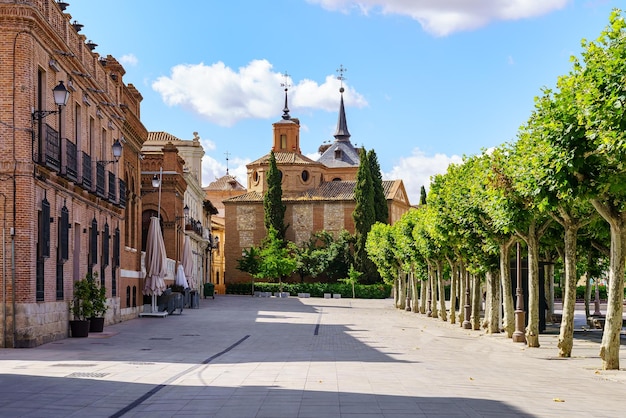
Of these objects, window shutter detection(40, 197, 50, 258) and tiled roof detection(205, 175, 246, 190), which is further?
tiled roof detection(205, 175, 246, 190)

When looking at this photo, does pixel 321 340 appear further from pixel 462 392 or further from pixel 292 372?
pixel 462 392

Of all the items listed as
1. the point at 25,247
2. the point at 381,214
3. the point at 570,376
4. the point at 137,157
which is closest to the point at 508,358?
the point at 570,376

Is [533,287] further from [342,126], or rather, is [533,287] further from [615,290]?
[342,126]


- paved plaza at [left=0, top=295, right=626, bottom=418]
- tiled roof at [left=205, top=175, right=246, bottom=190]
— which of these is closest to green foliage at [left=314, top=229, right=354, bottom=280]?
tiled roof at [left=205, top=175, right=246, bottom=190]

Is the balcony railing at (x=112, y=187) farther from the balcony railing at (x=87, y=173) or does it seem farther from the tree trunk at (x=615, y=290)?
the tree trunk at (x=615, y=290)

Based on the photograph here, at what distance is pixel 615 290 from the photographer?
730 inches

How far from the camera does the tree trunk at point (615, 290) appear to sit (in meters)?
18.4

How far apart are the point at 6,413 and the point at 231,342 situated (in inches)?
570

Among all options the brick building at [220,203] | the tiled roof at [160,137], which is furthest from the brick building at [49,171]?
the brick building at [220,203]

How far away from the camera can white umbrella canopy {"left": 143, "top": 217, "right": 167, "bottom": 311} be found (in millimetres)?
40406

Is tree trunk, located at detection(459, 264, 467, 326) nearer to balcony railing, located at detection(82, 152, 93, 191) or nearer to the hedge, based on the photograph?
balcony railing, located at detection(82, 152, 93, 191)

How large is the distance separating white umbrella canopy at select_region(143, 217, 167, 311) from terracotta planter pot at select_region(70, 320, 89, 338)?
14.3m

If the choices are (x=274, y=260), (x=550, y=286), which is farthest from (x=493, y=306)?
(x=274, y=260)

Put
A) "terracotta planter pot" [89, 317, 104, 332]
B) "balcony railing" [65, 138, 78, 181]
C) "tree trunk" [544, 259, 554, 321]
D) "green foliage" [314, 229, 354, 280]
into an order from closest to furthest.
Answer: "balcony railing" [65, 138, 78, 181] → "terracotta planter pot" [89, 317, 104, 332] → "tree trunk" [544, 259, 554, 321] → "green foliage" [314, 229, 354, 280]
